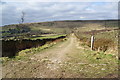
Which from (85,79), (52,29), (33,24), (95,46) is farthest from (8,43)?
(33,24)

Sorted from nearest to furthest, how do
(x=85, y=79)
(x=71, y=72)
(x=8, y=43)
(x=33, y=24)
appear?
1. (x=85, y=79)
2. (x=71, y=72)
3. (x=8, y=43)
4. (x=33, y=24)

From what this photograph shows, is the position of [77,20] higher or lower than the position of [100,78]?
higher

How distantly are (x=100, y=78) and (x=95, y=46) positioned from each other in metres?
9.09

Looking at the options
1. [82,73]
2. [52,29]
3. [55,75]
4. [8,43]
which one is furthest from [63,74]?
[52,29]

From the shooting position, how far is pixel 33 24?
5502 inches

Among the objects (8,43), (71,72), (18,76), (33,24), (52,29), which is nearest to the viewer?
(18,76)

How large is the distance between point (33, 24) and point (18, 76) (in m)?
137

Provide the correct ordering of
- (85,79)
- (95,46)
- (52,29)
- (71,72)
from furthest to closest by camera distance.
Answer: (52,29)
(95,46)
(71,72)
(85,79)

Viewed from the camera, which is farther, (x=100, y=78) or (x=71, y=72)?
(x=71, y=72)

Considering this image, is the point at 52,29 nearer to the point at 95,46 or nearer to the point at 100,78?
the point at 95,46

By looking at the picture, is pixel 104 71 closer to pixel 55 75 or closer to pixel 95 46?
pixel 55 75

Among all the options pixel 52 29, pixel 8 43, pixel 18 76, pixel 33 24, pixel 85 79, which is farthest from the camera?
pixel 33 24

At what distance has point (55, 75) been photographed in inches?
234

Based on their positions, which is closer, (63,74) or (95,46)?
(63,74)
